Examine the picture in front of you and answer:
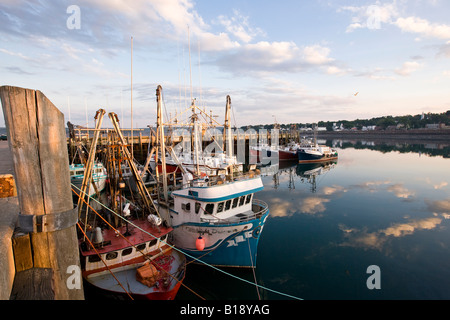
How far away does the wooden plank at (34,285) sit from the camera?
277 cm

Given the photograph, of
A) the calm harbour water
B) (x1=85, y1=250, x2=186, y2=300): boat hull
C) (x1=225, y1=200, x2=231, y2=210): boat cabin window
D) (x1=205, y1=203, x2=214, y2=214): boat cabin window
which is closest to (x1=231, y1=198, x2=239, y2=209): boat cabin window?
(x1=225, y1=200, x2=231, y2=210): boat cabin window

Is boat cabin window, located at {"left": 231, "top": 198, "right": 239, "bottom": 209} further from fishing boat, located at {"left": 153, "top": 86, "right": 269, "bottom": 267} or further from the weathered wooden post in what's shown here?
the weathered wooden post

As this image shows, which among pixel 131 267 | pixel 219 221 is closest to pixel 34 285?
pixel 131 267

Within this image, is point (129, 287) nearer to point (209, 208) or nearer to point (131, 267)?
point (131, 267)

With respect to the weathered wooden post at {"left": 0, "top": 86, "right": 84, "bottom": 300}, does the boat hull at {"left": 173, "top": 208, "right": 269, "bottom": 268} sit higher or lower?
lower

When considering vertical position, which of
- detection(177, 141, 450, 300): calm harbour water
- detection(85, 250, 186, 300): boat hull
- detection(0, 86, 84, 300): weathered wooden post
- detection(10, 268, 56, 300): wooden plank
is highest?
detection(0, 86, 84, 300): weathered wooden post

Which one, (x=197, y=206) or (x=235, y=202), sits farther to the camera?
(x=235, y=202)

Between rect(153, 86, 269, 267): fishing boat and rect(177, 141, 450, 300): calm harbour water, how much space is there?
133 cm

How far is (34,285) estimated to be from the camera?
2.90m

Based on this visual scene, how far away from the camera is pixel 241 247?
46.2ft

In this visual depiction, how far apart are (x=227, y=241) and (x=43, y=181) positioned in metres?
12.1

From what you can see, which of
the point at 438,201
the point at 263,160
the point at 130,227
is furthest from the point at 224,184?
the point at 263,160

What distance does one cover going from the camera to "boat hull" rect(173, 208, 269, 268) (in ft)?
44.7
